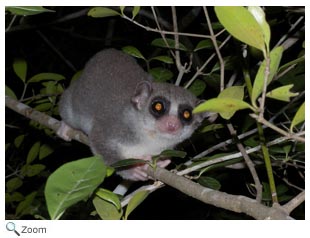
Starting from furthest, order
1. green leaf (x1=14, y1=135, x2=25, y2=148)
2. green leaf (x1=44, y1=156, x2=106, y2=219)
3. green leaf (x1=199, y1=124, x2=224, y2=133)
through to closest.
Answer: green leaf (x1=14, y1=135, x2=25, y2=148) → green leaf (x1=199, y1=124, x2=224, y2=133) → green leaf (x1=44, y1=156, x2=106, y2=219)

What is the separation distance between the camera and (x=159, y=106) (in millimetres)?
3443

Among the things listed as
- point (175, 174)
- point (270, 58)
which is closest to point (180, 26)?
point (175, 174)

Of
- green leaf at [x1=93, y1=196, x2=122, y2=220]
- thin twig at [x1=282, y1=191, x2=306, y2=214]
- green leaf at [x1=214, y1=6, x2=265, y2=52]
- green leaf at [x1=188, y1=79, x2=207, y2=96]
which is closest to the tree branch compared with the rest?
thin twig at [x1=282, y1=191, x2=306, y2=214]

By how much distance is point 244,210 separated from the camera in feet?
5.69

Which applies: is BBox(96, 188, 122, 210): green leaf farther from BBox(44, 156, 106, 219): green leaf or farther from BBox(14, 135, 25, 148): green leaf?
BBox(14, 135, 25, 148): green leaf

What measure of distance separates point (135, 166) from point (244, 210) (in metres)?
1.50

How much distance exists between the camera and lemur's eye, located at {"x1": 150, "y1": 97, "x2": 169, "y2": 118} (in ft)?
11.3

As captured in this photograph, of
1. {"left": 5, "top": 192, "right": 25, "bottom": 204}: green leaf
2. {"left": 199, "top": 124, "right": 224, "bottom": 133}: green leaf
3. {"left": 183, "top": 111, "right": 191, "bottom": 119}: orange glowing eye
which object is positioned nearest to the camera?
{"left": 199, "top": 124, "right": 224, "bottom": 133}: green leaf

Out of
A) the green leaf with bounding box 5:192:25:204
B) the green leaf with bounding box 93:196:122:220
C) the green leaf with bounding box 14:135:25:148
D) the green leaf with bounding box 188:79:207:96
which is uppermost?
the green leaf with bounding box 188:79:207:96

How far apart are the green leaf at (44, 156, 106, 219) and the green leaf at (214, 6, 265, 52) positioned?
1.86ft

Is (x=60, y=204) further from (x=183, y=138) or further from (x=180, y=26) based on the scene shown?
(x=180, y=26)

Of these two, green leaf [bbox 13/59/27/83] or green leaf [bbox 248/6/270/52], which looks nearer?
green leaf [bbox 248/6/270/52]

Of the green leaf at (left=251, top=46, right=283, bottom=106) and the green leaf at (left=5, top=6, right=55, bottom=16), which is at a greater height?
the green leaf at (left=5, top=6, right=55, bottom=16)

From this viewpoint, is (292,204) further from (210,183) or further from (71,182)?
(210,183)
